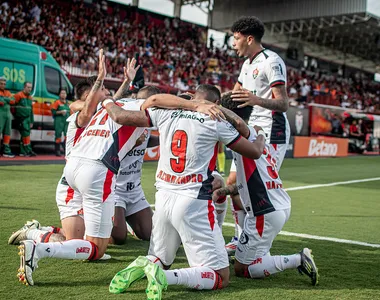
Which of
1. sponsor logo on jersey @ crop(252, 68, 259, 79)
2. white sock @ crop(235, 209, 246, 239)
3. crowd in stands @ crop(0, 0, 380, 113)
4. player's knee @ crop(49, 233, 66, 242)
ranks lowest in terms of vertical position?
player's knee @ crop(49, 233, 66, 242)

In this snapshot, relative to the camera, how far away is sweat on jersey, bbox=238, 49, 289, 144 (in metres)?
5.21

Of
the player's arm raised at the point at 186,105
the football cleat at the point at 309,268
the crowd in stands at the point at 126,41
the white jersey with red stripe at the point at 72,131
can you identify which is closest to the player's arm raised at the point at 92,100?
the white jersey with red stripe at the point at 72,131

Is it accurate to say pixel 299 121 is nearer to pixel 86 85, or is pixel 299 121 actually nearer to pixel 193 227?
pixel 86 85

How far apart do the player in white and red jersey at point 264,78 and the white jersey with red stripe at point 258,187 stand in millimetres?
788

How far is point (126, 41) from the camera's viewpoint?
92.1ft

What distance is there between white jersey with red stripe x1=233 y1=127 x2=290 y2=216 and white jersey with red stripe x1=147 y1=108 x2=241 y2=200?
59 cm

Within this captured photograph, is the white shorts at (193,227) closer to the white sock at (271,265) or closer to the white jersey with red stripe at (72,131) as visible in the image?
the white sock at (271,265)

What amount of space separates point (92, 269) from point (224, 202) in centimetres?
164

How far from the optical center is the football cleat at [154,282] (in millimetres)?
3396

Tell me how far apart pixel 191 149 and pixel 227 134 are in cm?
30

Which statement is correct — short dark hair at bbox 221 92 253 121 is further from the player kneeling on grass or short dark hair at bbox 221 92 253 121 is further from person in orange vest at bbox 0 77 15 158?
person in orange vest at bbox 0 77 15 158

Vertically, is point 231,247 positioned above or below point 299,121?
below

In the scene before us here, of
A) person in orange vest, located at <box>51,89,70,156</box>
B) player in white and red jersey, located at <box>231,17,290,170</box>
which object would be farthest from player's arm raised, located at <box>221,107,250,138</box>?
person in orange vest, located at <box>51,89,70,156</box>

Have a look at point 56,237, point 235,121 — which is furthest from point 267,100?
point 56,237
